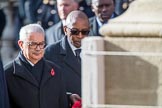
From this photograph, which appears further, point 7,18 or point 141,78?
point 7,18

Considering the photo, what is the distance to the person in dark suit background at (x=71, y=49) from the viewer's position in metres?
8.78

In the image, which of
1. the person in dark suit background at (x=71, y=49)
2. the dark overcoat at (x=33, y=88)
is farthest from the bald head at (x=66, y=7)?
the dark overcoat at (x=33, y=88)

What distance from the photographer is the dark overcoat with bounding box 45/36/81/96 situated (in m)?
8.62

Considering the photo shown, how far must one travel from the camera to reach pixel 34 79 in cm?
809

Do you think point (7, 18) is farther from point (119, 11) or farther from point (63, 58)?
point (63, 58)

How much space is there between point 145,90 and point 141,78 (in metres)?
0.08

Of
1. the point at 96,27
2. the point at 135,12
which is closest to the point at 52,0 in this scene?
the point at 96,27

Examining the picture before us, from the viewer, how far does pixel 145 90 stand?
6.09 metres

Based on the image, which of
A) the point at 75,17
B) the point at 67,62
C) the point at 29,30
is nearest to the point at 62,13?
the point at 75,17

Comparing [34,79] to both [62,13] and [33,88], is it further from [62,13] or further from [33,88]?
[62,13]

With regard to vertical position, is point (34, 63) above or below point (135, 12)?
below

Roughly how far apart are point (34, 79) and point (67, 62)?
0.82m

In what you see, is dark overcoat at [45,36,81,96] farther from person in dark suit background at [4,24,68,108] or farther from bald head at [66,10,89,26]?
person in dark suit background at [4,24,68,108]

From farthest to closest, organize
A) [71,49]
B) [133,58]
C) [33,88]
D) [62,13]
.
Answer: [62,13], [71,49], [33,88], [133,58]
